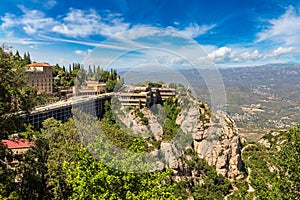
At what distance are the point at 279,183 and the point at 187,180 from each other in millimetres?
14222

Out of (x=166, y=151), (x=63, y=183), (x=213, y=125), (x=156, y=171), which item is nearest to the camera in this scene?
(x=156, y=171)

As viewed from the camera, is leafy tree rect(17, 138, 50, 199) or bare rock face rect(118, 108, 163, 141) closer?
leafy tree rect(17, 138, 50, 199)

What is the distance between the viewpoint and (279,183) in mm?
6273

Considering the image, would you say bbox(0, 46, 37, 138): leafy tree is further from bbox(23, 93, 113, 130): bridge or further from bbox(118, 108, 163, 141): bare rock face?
bbox(118, 108, 163, 141): bare rock face

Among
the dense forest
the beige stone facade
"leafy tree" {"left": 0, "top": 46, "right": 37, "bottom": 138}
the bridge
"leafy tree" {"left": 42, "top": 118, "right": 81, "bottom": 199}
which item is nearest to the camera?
the dense forest

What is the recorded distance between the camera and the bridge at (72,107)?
12240 millimetres

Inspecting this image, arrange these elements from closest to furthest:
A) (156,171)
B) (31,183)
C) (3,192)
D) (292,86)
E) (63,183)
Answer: (156,171) → (3,192) → (31,183) → (63,183) → (292,86)

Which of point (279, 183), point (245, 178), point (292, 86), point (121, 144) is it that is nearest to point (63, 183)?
point (121, 144)

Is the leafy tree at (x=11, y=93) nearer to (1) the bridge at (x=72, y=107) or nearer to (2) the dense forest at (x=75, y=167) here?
(2) the dense forest at (x=75, y=167)

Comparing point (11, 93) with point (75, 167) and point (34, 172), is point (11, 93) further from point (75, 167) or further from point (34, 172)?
point (34, 172)

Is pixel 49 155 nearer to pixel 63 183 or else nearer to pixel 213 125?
pixel 63 183

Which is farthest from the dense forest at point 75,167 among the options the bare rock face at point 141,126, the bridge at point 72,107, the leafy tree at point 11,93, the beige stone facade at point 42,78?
the beige stone facade at point 42,78

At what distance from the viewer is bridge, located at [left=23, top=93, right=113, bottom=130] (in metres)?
12.2

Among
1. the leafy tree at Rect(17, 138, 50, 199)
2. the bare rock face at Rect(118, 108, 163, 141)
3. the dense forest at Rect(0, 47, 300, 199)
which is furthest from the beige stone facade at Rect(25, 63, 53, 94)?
the bare rock face at Rect(118, 108, 163, 141)
